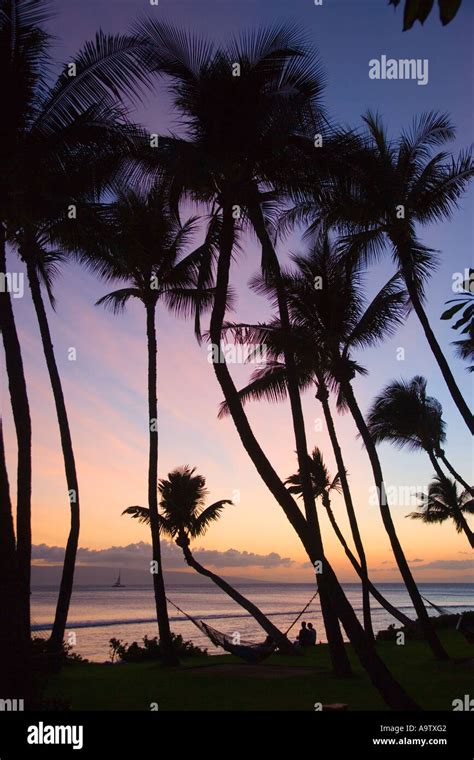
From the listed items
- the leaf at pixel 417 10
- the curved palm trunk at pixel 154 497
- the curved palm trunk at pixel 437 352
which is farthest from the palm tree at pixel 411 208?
the leaf at pixel 417 10

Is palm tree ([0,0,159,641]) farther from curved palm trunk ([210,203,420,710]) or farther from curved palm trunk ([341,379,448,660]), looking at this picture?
curved palm trunk ([341,379,448,660])

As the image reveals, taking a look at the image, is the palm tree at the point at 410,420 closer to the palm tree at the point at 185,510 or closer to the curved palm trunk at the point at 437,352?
the palm tree at the point at 185,510

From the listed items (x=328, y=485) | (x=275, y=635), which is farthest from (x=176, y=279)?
(x=328, y=485)

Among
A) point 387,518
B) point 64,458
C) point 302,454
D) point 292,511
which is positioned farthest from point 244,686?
point 64,458

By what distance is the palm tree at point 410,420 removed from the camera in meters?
28.5

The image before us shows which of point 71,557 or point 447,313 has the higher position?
point 447,313

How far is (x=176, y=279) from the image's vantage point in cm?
1997

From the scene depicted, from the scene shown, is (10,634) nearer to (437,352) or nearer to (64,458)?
(64,458)

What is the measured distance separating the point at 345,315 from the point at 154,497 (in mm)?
7264

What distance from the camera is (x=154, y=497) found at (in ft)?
61.1

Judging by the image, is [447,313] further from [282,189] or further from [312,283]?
[312,283]

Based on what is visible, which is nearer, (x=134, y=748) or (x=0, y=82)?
(x=134, y=748)

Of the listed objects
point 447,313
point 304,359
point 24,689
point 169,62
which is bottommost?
point 24,689

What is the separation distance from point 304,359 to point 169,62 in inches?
345
